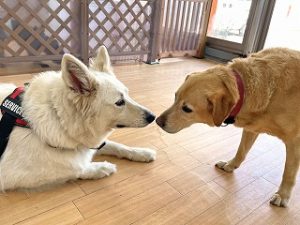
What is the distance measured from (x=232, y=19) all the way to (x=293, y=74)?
12.6 ft

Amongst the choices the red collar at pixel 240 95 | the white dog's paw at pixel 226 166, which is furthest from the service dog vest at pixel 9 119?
the white dog's paw at pixel 226 166

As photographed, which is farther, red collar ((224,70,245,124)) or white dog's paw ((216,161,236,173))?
white dog's paw ((216,161,236,173))

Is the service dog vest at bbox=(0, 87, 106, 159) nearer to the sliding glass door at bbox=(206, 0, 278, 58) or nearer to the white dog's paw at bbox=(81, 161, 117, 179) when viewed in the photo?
the white dog's paw at bbox=(81, 161, 117, 179)

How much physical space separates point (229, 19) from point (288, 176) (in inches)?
158

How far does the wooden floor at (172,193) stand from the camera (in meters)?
1.20

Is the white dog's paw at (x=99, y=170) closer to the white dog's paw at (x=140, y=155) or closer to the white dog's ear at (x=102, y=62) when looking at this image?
the white dog's paw at (x=140, y=155)

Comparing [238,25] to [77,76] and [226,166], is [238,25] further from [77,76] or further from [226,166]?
[77,76]

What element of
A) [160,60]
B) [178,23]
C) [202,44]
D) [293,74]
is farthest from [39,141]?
[202,44]

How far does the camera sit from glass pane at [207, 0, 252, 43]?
173 inches

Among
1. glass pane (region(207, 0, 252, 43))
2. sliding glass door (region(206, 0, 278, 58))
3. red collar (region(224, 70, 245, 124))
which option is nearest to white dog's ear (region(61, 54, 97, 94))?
red collar (region(224, 70, 245, 124))

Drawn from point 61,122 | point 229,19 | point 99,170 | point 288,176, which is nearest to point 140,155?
point 99,170

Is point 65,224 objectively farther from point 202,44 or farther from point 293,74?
point 202,44

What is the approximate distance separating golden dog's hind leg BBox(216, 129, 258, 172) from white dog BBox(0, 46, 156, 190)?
Answer: 652 millimetres

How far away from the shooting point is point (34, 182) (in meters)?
1.23
